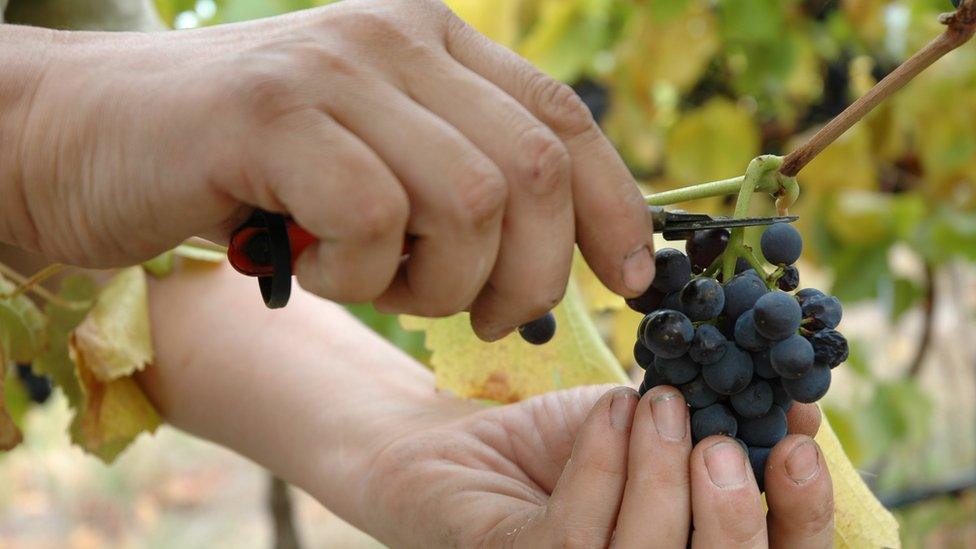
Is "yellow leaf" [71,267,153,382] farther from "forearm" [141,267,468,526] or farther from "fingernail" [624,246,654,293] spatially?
"fingernail" [624,246,654,293]

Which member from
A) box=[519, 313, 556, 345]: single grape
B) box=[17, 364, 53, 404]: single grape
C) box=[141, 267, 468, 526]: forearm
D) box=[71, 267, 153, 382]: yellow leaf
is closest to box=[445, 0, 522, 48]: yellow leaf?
box=[141, 267, 468, 526]: forearm

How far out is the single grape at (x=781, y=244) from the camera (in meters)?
0.62

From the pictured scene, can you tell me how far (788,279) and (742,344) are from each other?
7cm

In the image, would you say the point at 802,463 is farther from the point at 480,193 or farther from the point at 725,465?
the point at 480,193

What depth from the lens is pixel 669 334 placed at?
22.3 inches

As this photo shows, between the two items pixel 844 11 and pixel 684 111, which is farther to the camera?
pixel 684 111

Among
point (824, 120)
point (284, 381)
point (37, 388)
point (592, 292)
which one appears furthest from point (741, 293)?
point (824, 120)

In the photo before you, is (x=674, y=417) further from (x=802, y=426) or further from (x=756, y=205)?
(x=756, y=205)

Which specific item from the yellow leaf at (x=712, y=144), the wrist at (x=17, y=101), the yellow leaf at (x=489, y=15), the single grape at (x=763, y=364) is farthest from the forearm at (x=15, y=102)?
the yellow leaf at (x=712, y=144)

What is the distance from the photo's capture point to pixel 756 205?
1.91m

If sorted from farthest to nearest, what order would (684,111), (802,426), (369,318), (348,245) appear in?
(684,111) < (369,318) < (802,426) < (348,245)

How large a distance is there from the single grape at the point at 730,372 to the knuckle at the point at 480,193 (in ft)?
0.58

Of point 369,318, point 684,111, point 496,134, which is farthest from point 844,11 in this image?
point 496,134

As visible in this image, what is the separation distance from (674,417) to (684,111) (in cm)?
172
